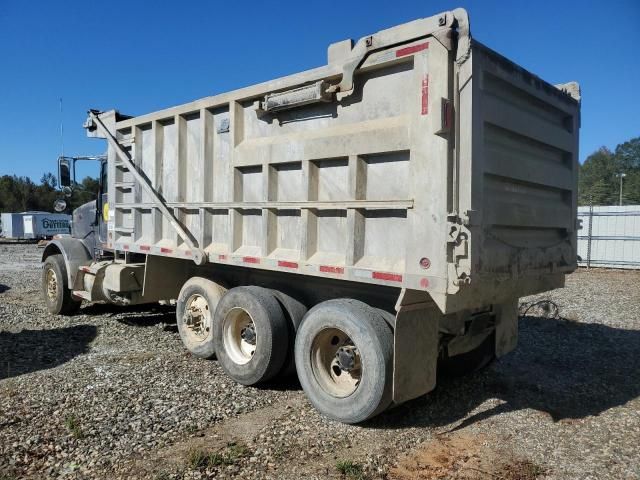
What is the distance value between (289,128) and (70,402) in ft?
10.7

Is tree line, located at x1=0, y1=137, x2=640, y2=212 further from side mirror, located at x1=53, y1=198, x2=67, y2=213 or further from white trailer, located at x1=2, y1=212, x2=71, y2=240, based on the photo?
side mirror, located at x1=53, y1=198, x2=67, y2=213

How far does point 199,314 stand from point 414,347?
125 inches

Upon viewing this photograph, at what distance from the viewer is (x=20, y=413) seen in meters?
4.36

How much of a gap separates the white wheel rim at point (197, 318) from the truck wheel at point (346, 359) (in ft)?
6.41

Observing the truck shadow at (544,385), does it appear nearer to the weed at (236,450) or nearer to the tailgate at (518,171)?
the weed at (236,450)

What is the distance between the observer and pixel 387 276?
4.07m

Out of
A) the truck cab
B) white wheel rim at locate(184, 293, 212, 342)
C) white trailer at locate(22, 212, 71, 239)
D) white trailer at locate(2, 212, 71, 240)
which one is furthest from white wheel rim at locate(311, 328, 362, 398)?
white trailer at locate(22, 212, 71, 239)

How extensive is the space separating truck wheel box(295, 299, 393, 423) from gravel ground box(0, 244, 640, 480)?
217 millimetres

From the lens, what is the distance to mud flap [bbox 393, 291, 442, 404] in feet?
13.0

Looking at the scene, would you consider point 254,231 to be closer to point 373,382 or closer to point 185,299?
point 185,299

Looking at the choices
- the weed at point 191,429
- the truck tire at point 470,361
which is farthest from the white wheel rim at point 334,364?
the truck tire at point 470,361

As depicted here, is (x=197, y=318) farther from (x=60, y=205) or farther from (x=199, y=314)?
(x=60, y=205)

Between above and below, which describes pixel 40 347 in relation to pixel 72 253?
below

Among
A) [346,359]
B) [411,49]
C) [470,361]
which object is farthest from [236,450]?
[411,49]
